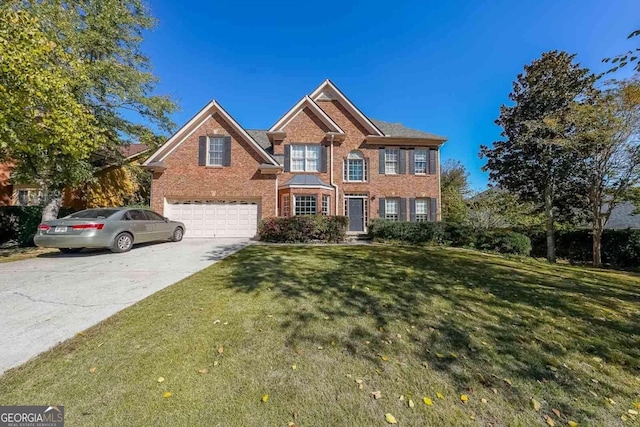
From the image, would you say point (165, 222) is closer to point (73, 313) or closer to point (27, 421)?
point (73, 313)

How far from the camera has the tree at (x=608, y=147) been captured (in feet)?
37.2

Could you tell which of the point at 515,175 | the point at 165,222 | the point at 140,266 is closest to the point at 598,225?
the point at 515,175

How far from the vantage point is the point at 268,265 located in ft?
23.4

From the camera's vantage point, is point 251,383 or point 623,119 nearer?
point 251,383

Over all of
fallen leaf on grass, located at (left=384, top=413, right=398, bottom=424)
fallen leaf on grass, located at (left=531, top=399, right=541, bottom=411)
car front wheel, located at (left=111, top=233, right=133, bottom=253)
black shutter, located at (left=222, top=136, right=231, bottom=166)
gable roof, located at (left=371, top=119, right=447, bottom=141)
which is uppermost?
gable roof, located at (left=371, top=119, right=447, bottom=141)

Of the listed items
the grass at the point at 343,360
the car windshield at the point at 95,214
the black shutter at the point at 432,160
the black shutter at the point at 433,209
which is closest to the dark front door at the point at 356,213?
the black shutter at the point at 433,209

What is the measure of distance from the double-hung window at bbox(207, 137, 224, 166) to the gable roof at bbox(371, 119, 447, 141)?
1021 centimetres

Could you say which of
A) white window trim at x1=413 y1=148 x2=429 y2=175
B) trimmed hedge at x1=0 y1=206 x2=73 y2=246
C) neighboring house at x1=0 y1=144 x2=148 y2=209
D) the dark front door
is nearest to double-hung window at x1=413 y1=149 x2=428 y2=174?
white window trim at x1=413 y1=148 x2=429 y2=175

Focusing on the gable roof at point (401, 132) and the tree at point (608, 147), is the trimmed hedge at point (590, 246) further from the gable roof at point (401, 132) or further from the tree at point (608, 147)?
the gable roof at point (401, 132)

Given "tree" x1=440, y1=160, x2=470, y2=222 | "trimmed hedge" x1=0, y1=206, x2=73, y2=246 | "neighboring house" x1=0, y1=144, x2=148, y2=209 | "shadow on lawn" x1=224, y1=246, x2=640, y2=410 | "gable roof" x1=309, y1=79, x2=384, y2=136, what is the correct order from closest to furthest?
"shadow on lawn" x1=224, y1=246, x2=640, y2=410 → "trimmed hedge" x1=0, y1=206, x2=73, y2=246 → "gable roof" x1=309, y1=79, x2=384, y2=136 → "neighboring house" x1=0, y1=144, x2=148, y2=209 → "tree" x1=440, y1=160, x2=470, y2=222

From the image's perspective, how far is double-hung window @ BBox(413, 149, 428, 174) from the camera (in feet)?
57.3

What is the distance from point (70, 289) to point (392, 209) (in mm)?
15496

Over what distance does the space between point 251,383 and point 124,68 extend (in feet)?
57.5

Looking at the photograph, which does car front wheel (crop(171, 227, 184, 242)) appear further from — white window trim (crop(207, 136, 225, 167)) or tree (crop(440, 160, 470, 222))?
tree (crop(440, 160, 470, 222))
